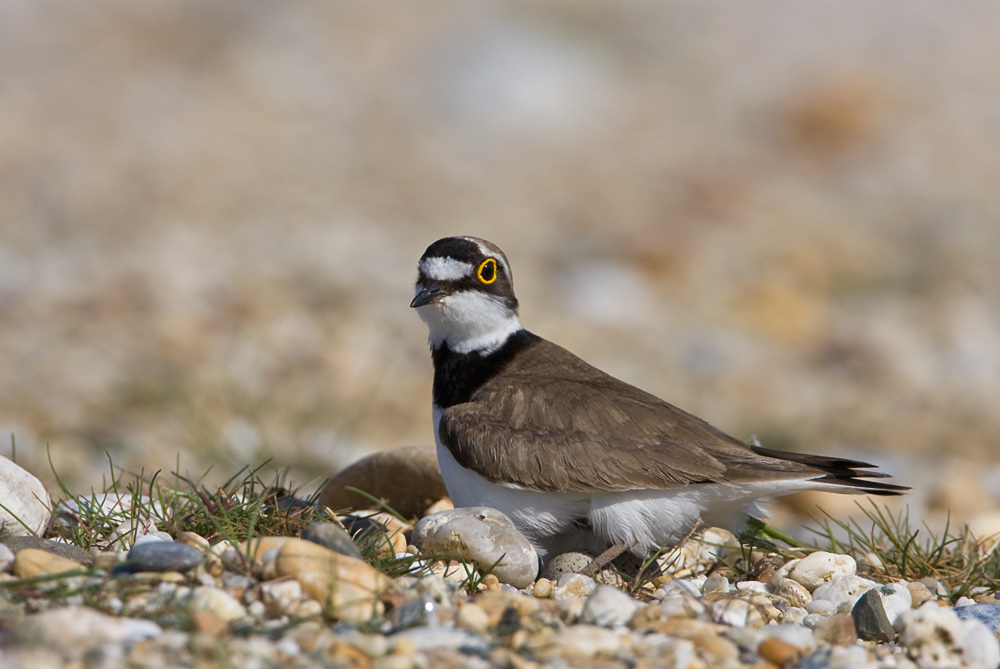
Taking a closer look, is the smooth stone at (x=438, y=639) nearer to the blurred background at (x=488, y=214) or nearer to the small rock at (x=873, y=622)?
the small rock at (x=873, y=622)

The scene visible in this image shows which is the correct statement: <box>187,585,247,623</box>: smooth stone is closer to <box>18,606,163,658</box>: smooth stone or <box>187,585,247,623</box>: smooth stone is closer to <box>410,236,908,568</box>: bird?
<box>18,606,163,658</box>: smooth stone

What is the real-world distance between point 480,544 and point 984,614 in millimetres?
1813

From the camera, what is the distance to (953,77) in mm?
17125

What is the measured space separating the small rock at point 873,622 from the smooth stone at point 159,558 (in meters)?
2.22

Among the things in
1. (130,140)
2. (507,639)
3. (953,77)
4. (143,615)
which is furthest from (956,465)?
(953,77)

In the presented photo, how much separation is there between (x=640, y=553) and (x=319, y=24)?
14.3 m

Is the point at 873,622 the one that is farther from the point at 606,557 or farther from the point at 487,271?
the point at 487,271

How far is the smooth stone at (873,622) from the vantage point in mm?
3680

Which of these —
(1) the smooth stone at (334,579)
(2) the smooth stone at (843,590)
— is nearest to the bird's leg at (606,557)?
(2) the smooth stone at (843,590)

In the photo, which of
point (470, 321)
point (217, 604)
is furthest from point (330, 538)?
point (470, 321)

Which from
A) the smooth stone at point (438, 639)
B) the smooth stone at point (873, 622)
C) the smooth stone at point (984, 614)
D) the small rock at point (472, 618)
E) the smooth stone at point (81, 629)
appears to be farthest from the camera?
the smooth stone at point (984, 614)

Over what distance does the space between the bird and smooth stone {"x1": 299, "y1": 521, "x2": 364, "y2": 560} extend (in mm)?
829

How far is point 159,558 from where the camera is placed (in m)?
3.37

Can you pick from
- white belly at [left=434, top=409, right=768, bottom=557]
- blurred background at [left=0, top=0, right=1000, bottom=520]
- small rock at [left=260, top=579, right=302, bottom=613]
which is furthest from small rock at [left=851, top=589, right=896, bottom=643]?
blurred background at [left=0, top=0, right=1000, bottom=520]
